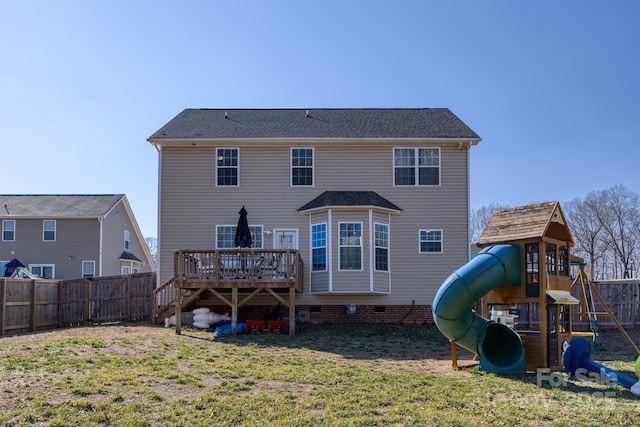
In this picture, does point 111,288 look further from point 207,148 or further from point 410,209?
point 410,209

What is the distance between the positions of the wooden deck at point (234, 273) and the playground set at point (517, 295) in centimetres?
610

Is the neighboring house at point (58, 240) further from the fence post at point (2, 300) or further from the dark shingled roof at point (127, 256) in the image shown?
the fence post at point (2, 300)

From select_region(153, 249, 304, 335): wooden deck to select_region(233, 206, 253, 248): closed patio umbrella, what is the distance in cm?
114

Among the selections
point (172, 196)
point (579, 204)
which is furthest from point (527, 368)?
point (579, 204)

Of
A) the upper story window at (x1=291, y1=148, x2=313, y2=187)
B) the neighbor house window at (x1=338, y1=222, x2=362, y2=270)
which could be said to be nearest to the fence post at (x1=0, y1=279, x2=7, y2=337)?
the upper story window at (x1=291, y1=148, x2=313, y2=187)

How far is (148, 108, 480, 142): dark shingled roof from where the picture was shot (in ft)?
68.2

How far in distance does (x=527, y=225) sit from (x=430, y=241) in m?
8.14

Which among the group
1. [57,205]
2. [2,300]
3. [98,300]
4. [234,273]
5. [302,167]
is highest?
[302,167]

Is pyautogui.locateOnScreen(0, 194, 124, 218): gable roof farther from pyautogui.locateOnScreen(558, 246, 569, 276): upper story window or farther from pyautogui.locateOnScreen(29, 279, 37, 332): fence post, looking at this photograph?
pyautogui.locateOnScreen(558, 246, 569, 276): upper story window

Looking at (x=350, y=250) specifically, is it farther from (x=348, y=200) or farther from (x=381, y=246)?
(x=348, y=200)

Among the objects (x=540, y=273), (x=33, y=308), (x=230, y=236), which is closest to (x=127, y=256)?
(x=33, y=308)

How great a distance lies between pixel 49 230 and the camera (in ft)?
99.6

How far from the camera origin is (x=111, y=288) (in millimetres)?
20516

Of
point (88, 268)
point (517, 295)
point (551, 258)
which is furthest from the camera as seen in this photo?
point (88, 268)
